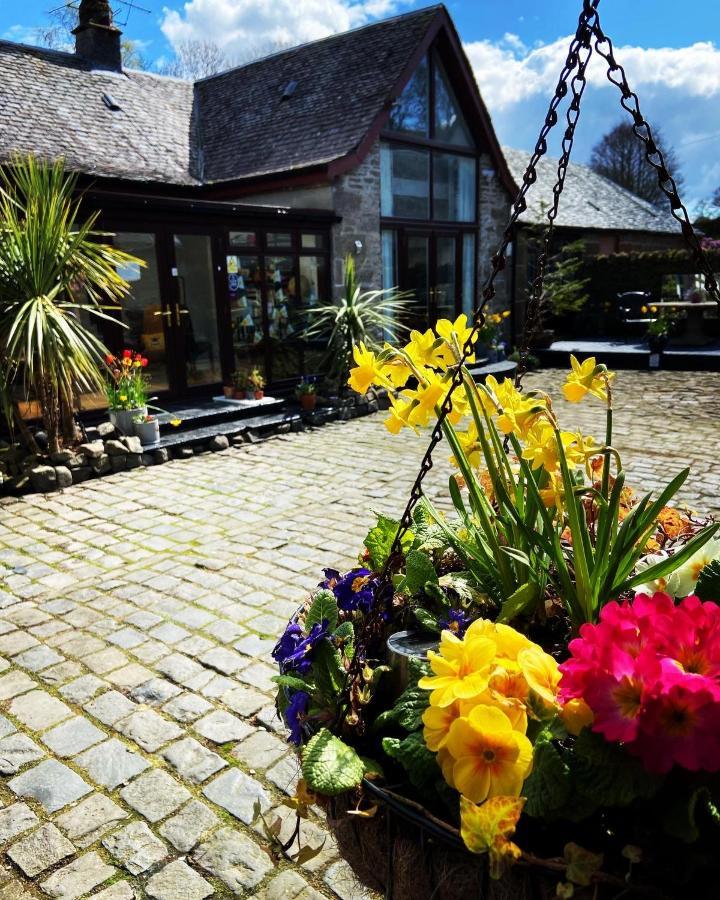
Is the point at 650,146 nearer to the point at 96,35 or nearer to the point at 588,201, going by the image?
the point at 96,35

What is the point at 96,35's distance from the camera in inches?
518

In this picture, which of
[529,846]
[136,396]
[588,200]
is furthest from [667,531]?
[588,200]

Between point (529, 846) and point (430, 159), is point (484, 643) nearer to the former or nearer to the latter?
point (529, 846)

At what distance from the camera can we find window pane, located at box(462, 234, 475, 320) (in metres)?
14.0

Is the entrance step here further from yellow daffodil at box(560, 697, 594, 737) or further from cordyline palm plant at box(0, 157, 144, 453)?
yellow daffodil at box(560, 697, 594, 737)

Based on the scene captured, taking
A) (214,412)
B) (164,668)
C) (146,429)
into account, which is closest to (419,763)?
(164,668)

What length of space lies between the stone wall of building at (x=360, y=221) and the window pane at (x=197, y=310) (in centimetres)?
234

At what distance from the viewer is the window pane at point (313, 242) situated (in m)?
10.7

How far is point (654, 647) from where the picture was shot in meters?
1.06

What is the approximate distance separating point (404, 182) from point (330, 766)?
1236 centimetres

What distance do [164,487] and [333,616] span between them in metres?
5.22

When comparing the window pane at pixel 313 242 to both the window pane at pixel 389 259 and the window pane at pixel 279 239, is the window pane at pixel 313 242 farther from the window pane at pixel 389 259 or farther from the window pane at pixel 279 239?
the window pane at pixel 389 259

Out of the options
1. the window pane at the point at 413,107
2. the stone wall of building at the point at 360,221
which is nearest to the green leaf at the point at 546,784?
the stone wall of building at the point at 360,221

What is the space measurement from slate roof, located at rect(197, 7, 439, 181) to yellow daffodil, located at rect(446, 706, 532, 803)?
10.7 metres
